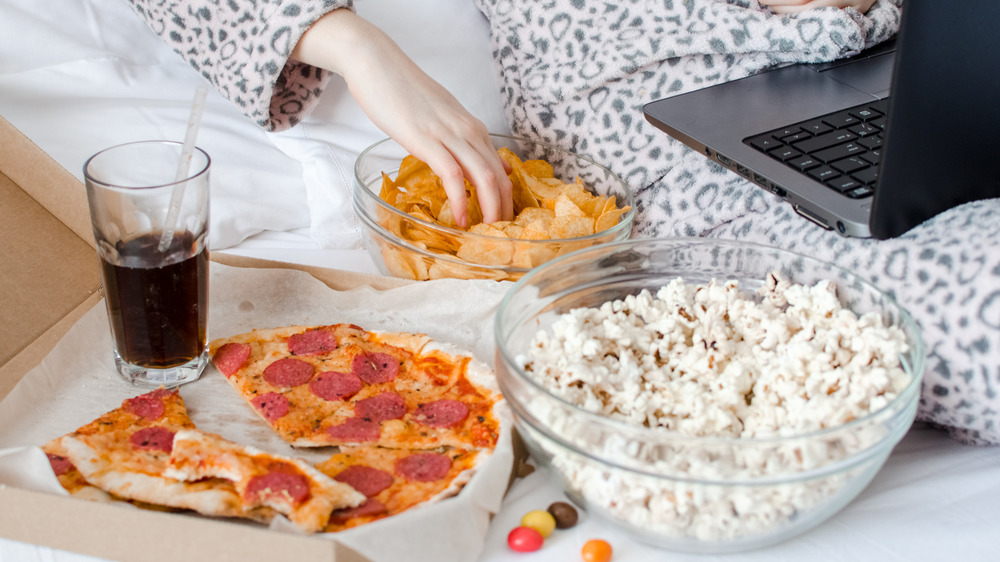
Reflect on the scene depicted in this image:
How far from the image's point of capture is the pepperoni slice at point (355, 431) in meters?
0.91

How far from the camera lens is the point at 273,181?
61.1 inches

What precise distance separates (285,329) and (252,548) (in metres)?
0.44

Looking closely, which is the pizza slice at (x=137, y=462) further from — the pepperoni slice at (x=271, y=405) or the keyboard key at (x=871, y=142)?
the keyboard key at (x=871, y=142)

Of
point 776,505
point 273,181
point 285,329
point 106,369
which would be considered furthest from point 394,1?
point 776,505

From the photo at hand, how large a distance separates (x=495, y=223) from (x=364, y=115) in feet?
1.61

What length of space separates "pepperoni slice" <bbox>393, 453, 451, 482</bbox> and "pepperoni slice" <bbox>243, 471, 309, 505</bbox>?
0.34 feet

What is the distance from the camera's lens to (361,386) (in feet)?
3.32

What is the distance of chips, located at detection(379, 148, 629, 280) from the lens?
46.8 inches

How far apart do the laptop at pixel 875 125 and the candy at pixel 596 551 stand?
46 centimetres

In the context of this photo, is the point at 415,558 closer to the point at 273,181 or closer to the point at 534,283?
the point at 534,283

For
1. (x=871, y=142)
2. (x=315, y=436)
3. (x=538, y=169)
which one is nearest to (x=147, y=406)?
(x=315, y=436)

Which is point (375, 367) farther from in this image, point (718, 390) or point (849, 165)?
point (849, 165)

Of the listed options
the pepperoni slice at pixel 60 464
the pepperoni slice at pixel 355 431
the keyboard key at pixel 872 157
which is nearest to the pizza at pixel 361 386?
the pepperoni slice at pixel 355 431

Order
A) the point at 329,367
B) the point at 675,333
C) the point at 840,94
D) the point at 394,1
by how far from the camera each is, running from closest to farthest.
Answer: the point at 675,333 → the point at 329,367 → the point at 840,94 → the point at 394,1
